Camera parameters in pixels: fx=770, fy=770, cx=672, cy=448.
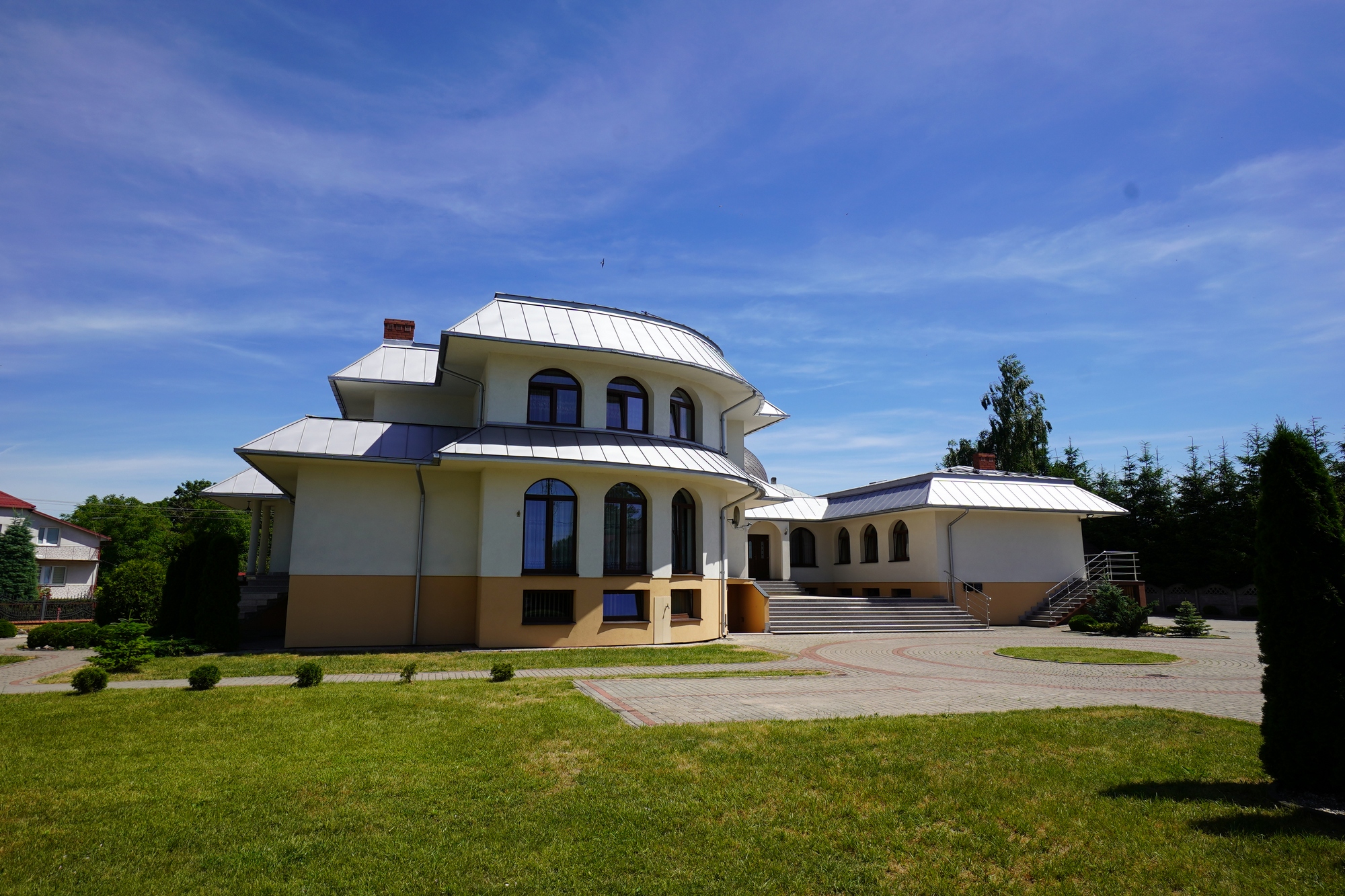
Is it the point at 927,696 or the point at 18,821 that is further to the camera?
the point at 927,696

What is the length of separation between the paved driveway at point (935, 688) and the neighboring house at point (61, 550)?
51254 millimetres

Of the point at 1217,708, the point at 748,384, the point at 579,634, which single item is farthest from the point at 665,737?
the point at 748,384

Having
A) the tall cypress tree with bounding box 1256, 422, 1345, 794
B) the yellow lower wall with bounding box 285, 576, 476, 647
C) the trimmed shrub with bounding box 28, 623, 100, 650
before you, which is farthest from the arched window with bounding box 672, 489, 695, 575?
the tall cypress tree with bounding box 1256, 422, 1345, 794

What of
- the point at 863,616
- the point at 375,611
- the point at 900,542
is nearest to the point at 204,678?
the point at 375,611

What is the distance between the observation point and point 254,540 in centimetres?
2717

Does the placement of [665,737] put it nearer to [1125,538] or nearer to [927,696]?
[927,696]

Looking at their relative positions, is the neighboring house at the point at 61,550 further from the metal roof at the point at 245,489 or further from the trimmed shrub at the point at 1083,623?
the trimmed shrub at the point at 1083,623

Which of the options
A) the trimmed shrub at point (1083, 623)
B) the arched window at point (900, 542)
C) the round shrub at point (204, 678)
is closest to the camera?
the round shrub at point (204, 678)

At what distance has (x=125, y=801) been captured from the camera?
5.78 metres

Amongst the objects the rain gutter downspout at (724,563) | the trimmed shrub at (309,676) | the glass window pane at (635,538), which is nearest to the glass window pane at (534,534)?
the glass window pane at (635,538)

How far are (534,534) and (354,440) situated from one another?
15.4ft

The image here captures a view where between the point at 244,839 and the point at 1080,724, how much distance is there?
8.17m

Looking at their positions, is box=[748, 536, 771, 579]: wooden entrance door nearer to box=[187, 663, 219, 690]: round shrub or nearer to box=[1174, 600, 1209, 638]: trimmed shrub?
box=[1174, 600, 1209, 638]: trimmed shrub

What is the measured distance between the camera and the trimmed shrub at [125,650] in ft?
41.8
